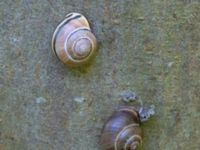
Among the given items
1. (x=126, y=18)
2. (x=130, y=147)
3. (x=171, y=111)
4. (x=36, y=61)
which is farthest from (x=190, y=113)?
(x=36, y=61)

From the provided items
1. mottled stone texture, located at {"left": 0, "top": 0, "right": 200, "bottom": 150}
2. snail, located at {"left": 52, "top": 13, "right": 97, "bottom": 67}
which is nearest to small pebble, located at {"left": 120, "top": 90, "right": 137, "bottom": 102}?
mottled stone texture, located at {"left": 0, "top": 0, "right": 200, "bottom": 150}

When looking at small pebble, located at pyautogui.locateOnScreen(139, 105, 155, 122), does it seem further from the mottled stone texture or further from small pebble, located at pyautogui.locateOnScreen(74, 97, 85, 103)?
small pebble, located at pyautogui.locateOnScreen(74, 97, 85, 103)

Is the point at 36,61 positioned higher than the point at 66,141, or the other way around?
the point at 36,61

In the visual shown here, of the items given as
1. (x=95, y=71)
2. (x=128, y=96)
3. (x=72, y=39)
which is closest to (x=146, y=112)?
(x=128, y=96)

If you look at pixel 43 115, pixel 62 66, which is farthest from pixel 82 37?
pixel 43 115

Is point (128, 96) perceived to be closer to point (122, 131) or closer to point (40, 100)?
point (122, 131)

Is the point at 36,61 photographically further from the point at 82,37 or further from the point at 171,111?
the point at 171,111

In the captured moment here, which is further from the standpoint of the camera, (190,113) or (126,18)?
(190,113)

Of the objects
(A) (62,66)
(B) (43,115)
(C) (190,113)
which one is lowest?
(C) (190,113)
